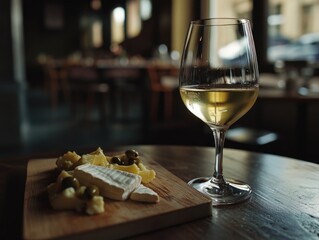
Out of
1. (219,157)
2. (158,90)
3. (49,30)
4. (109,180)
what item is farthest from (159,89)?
(49,30)

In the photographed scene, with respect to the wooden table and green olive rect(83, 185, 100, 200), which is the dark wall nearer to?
the wooden table

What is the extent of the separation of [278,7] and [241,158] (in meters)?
3.83

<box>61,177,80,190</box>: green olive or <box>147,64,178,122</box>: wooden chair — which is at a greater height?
<box>61,177,80,190</box>: green olive

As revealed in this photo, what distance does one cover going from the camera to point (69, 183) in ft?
1.79

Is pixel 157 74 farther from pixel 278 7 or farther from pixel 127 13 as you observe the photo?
pixel 127 13

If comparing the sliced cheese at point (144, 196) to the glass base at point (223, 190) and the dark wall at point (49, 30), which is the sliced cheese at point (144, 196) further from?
the dark wall at point (49, 30)

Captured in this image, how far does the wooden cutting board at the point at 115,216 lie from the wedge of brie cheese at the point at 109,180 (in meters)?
0.01

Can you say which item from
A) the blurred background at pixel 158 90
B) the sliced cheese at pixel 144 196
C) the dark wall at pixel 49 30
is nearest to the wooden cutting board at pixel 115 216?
the sliced cheese at pixel 144 196

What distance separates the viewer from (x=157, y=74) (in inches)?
235

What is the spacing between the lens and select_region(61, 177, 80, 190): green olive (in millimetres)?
541

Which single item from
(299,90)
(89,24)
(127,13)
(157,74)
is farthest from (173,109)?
(89,24)

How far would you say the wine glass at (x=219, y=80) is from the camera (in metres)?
0.66

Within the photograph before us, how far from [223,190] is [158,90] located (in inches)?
210

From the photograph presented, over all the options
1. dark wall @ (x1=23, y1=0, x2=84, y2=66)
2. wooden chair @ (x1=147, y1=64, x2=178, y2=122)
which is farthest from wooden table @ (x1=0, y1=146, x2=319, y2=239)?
dark wall @ (x1=23, y1=0, x2=84, y2=66)
